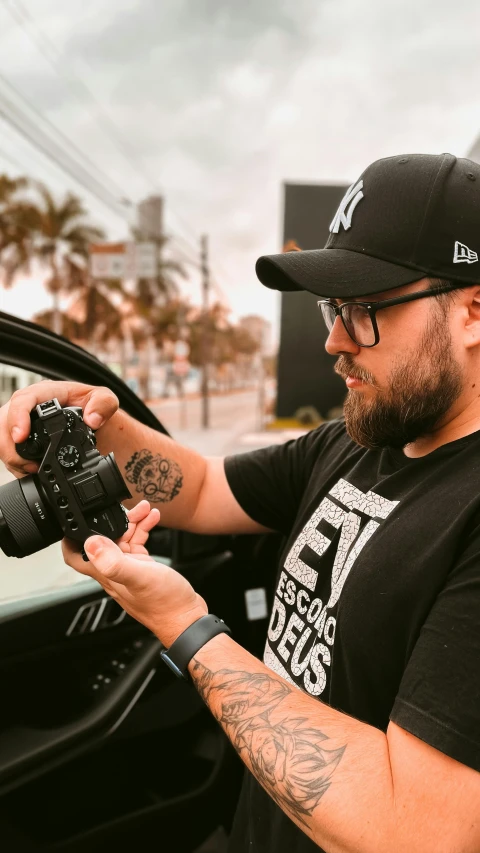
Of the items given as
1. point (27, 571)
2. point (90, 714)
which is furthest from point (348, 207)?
point (90, 714)

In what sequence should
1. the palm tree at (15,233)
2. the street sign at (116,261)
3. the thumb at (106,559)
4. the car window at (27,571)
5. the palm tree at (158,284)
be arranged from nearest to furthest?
1. the thumb at (106,559)
2. the car window at (27,571)
3. the street sign at (116,261)
4. the palm tree at (15,233)
5. the palm tree at (158,284)

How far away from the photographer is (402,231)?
44.6 inches

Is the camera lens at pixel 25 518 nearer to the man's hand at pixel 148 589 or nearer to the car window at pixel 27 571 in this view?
the man's hand at pixel 148 589

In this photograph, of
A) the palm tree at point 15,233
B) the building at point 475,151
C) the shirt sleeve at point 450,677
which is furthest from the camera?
the palm tree at point 15,233

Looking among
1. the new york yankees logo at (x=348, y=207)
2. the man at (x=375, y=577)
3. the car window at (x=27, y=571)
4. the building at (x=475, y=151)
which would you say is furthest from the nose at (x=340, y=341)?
the building at (x=475, y=151)

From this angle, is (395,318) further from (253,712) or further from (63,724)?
(63,724)

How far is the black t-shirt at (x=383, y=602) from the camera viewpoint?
2.82 ft

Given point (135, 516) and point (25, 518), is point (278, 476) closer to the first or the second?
point (135, 516)

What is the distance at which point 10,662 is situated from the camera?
5.08ft

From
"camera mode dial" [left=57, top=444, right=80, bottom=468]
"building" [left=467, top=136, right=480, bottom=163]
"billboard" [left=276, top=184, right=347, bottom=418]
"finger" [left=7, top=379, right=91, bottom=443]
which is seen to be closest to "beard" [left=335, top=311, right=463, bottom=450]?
"camera mode dial" [left=57, top=444, right=80, bottom=468]

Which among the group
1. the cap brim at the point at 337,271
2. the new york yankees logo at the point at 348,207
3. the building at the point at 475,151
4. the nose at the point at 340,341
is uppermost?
the building at the point at 475,151

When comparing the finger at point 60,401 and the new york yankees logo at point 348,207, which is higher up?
the new york yankees logo at point 348,207

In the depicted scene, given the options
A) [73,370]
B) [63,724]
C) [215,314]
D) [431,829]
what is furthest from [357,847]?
[215,314]

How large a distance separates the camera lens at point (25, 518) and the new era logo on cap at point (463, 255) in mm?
887
